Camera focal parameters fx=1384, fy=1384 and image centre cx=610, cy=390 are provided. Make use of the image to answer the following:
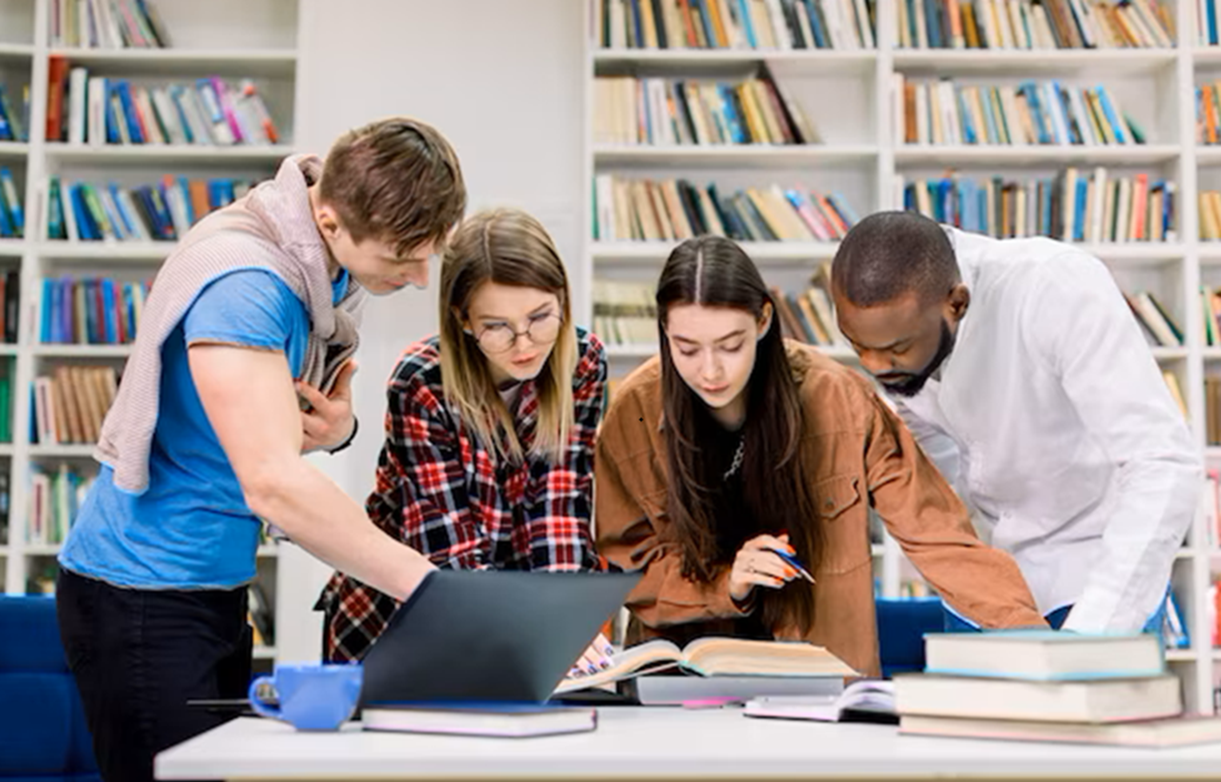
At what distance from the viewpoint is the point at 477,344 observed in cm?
214

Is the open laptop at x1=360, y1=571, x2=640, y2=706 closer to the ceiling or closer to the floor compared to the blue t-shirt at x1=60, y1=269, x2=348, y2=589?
closer to the floor

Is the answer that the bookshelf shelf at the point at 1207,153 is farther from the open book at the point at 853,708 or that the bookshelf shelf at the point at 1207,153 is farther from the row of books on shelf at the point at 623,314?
the open book at the point at 853,708

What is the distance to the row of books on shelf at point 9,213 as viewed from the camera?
4.71m

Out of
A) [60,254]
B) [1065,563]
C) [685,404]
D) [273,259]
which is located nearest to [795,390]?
[685,404]

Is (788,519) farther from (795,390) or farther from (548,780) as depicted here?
(548,780)

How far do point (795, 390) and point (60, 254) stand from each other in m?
3.31

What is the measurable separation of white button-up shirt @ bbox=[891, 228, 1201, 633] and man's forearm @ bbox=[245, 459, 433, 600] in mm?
848

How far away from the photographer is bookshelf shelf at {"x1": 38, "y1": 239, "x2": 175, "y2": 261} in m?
4.66

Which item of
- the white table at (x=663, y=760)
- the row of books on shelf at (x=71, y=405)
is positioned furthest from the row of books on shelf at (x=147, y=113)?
the white table at (x=663, y=760)

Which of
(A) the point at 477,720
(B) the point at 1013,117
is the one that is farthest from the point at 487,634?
(B) the point at 1013,117

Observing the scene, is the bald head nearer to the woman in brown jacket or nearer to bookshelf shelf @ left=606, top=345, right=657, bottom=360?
the woman in brown jacket

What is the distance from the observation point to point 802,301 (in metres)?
4.71

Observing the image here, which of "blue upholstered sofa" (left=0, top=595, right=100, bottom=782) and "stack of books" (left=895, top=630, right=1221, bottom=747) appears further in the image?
"blue upholstered sofa" (left=0, top=595, right=100, bottom=782)

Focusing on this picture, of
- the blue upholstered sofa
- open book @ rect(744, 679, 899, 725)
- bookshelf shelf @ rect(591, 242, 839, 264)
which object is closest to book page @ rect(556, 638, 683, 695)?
open book @ rect(744, 679, 899, 725)
